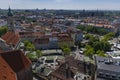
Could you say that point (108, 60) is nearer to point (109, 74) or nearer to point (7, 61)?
point (109, 74)

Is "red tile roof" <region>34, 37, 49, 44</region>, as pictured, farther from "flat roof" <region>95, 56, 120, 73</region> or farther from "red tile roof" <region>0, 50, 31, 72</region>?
"flat roof" <region>95, 56, 120, 73</region>

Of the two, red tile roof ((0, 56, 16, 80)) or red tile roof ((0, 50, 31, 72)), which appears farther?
red tile roof ((0, 50, 31, 72))

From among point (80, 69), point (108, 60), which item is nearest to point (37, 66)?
point (80, 69)

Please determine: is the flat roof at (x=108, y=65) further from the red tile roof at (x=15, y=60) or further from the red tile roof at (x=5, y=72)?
the red tile roof at (x=5, y=72)

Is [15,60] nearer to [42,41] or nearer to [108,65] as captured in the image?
[108,65]

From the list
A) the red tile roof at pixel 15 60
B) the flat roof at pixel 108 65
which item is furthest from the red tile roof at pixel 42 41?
the flat roof at pixel 108 65

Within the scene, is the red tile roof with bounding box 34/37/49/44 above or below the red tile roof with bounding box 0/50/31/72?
below

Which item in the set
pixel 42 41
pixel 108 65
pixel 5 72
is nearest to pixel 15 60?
pixel 5 72

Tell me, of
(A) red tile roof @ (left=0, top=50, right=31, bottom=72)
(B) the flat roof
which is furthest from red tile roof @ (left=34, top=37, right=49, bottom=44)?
(B) the flat roof
